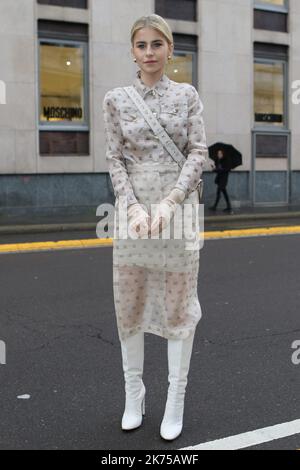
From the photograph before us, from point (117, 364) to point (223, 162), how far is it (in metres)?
13.2

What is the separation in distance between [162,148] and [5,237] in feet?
32.4

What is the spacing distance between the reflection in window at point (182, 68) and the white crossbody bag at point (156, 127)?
1562cm

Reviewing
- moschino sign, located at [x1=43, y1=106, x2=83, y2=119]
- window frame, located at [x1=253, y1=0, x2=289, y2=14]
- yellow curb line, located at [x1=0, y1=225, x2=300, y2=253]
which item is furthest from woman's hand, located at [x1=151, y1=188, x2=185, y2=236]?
window frame, located at [x1=253, y1=0, x2=289, y2=14]

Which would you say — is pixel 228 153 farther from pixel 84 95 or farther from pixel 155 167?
pixel 155 167

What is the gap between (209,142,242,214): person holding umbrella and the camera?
17188 mm

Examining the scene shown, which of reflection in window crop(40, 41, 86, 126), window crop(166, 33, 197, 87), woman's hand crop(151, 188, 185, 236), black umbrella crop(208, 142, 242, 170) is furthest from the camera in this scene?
window crop(166, 33, 197, 87)

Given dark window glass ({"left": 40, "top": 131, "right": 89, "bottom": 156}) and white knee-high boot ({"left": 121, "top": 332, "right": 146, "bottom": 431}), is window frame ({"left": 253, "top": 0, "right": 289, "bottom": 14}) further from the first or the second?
white knee-high boot ({"left": 121, "top": 332, "right": 146, "bottom": 431})

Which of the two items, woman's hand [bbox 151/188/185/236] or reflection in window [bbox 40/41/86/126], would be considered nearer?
woman's hand [bbox 151/188/185/236]

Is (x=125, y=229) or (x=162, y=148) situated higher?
(x=162, y=148)

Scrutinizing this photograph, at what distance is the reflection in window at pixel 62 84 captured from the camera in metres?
16.8

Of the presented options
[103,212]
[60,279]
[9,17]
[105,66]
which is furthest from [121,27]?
[60,279]

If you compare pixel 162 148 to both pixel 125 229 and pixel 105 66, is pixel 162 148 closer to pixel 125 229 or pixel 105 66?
pixel 125 229

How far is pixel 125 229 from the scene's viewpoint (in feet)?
11.0

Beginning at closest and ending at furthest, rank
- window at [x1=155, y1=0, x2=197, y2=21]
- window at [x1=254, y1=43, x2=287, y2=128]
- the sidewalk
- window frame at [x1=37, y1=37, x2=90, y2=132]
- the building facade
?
the sidewalk < the building facade < window frame at [x1=37, y1=37, x2=90, y2=132] < window at [x1=155, y1=0, x2=197, y2=21] < window at [x1=254, y1=43, x2=287, y2=128]
